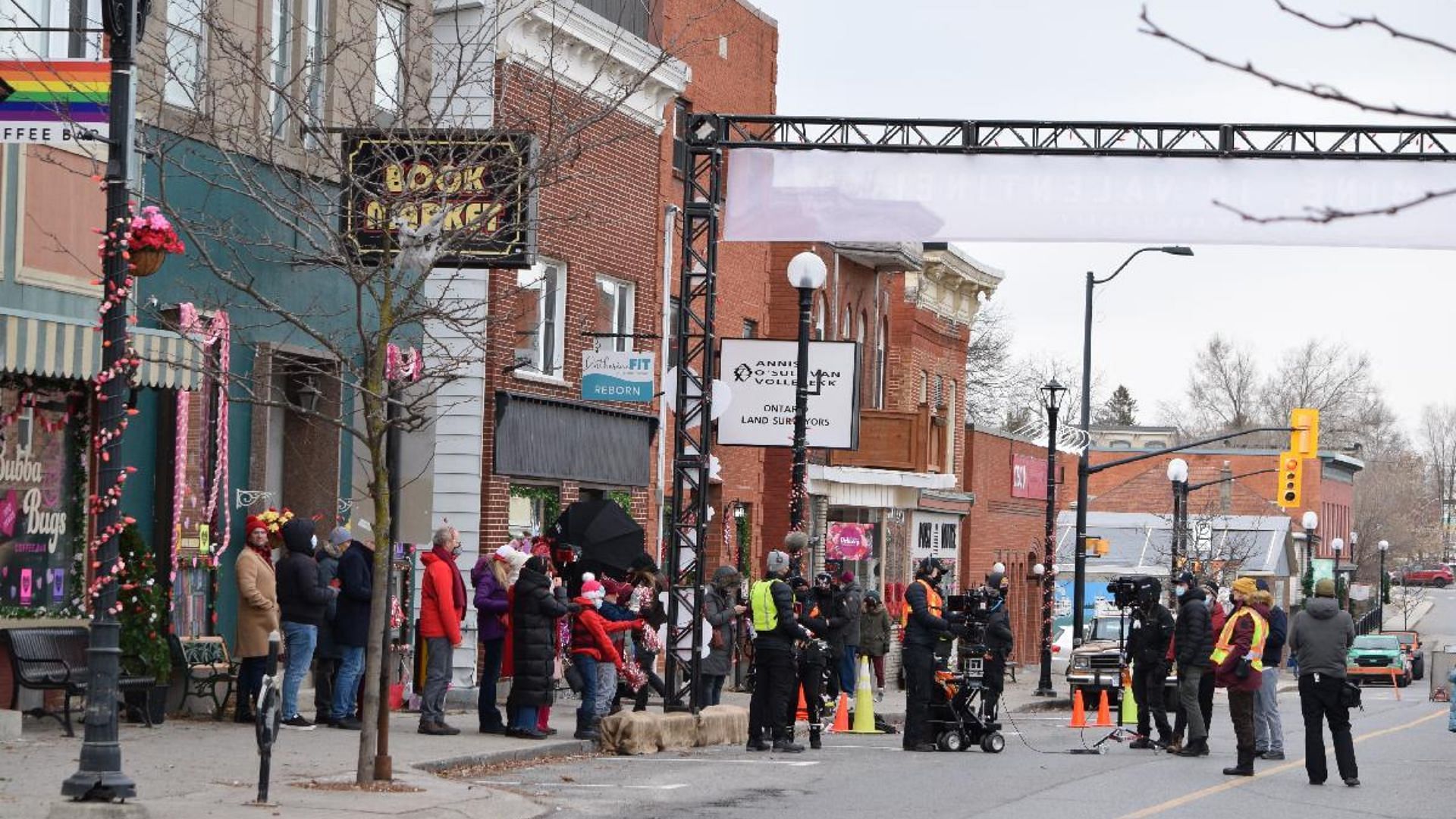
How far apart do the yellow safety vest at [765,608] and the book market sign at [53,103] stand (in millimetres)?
8307

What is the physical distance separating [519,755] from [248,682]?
2.41 meters

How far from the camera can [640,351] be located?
2852 centimetres

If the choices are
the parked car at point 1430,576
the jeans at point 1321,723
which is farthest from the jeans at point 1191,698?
the parked car at point 1430,576

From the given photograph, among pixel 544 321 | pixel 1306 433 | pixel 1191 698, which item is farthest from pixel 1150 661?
pixel 1306 433

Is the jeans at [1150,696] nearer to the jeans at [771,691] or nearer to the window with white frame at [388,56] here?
the jeans at [771,691]

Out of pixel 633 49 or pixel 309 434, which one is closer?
pixel 309 434

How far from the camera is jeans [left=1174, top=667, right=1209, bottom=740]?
69.7ft

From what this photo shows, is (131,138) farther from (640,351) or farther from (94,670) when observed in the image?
(640,351)

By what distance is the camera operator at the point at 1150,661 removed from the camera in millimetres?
22219

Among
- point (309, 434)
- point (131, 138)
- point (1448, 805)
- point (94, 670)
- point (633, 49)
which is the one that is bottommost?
point (1448, 805)

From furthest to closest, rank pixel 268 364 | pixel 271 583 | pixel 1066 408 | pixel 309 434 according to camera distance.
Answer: pixel 1066 408 < pixel 309 434 < pixel 268 364 < pixel 271 583

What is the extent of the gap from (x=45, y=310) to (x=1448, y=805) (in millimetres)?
12017

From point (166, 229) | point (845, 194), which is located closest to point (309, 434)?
point (845, 194)

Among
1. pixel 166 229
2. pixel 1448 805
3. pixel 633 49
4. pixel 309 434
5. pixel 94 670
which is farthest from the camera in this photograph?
pixel 633 49
